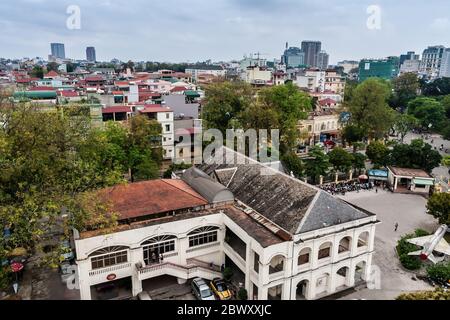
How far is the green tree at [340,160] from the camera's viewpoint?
125 feet

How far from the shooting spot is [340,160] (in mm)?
38156

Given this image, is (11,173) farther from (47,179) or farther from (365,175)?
(365,175)

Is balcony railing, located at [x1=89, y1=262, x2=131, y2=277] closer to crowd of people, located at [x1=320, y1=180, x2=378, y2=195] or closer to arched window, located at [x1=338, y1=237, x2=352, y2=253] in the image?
arched window, located at [x1=338, y1=237, x2=352, y2=253]

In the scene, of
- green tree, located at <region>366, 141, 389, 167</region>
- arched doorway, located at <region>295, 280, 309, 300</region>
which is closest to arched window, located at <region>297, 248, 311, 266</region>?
arched doorway, located at <region>295, 280, 309, 300</region>

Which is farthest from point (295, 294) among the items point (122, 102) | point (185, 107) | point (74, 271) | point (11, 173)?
point (122, 102)

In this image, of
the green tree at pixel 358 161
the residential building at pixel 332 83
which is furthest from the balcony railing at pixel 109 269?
the residential building at pixel 332 83

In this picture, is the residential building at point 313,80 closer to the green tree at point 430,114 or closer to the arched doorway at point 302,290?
the green tree at point 430,114

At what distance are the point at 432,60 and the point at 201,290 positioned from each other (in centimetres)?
18334

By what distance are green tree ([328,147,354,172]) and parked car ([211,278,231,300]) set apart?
23.3m

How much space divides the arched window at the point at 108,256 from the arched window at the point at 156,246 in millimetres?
1111

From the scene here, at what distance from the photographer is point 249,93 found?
43.3 metres

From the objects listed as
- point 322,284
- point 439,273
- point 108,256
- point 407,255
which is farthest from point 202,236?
point 439,273

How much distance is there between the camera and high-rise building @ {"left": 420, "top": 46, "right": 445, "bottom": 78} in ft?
517
